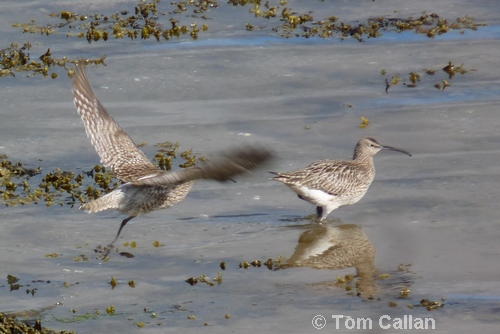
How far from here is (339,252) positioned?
8.64 metres

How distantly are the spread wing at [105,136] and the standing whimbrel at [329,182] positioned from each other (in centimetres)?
134

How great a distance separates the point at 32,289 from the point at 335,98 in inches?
222

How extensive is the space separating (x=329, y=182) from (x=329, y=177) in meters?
0.17

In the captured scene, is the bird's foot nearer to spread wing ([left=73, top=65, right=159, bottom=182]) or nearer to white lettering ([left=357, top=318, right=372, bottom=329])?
spread wing ([left=73, top=65, right=159, bottom=182])

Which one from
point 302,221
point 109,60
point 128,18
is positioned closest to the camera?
point 302,221

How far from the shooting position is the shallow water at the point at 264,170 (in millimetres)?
7504

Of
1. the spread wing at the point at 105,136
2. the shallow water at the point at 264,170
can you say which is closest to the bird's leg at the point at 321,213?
the shallow water at the point at 264,170

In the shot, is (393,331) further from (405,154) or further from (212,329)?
(405,154)

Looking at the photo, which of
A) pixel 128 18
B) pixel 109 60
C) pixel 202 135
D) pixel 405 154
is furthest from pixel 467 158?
pixel 128 18

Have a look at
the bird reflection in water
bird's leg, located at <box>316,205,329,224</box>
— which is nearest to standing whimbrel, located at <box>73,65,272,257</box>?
the bird reflection in water

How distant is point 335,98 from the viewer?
12430 mm

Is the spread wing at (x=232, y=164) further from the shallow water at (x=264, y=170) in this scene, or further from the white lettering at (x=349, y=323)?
the white lettering at (x=349, y=323)

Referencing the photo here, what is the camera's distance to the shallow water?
750 centimetres

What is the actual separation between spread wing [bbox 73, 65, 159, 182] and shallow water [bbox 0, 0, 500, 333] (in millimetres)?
627
